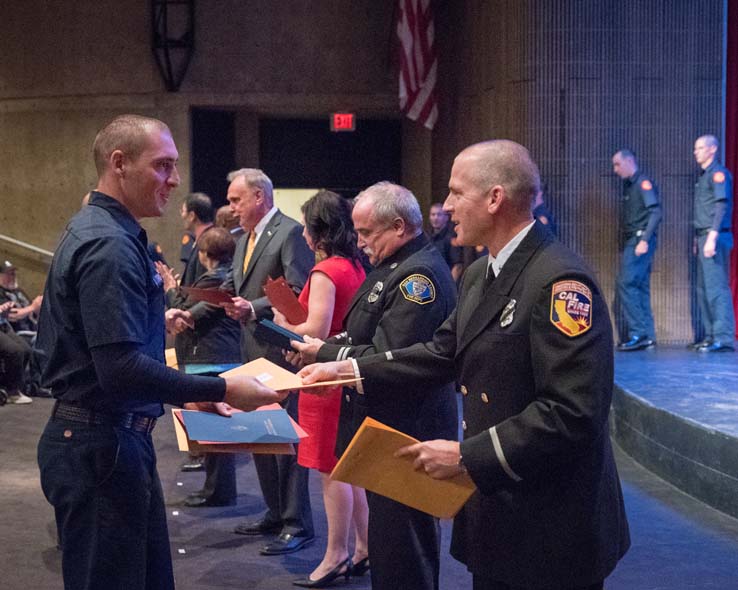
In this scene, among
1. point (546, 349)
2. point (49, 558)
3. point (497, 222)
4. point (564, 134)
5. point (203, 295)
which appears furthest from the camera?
point (564, 134)

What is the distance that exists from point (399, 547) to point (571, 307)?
1.42m

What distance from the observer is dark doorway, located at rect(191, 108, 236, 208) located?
43.4 feet

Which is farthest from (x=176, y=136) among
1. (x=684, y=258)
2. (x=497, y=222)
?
(x=497, y=222)

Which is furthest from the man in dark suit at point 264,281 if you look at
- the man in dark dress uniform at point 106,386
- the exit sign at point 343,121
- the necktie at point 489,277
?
the exit sign at point 343,121

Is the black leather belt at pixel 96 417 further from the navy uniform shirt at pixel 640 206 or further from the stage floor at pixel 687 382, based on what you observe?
the navy uniform shirt at pixel 640 206

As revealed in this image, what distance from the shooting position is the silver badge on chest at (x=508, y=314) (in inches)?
94.4

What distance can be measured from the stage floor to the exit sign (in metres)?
5.80

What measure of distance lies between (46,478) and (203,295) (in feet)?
6.17

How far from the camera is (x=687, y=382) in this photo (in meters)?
6.95

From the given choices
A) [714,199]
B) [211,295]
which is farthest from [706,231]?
[211,295]

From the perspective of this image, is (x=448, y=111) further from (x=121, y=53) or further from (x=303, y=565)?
(x=303, y=565)

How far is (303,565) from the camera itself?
465 cm

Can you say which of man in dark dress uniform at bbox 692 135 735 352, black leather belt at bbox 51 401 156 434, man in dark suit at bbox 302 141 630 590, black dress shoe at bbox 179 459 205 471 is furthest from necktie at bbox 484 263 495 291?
man in dark dress uniform at bbox 692 135 735 352

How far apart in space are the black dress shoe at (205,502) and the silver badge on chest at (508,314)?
3.65m
